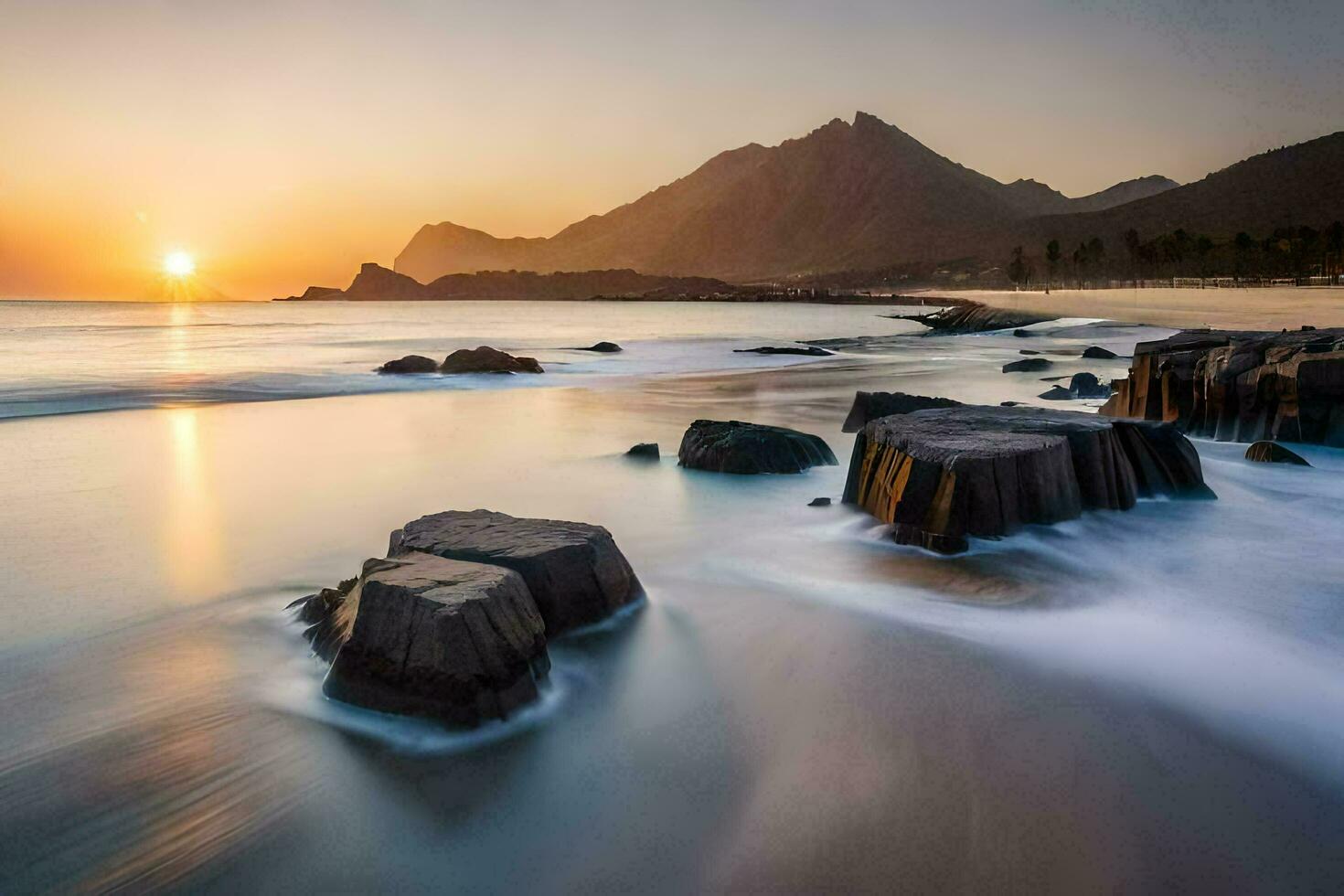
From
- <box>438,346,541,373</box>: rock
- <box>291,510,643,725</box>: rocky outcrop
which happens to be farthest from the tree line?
<box>291,510,643,725</box>: rocky outcrop

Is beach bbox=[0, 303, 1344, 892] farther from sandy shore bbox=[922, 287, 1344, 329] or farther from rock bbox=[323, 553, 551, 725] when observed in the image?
sandy shore bbox=[922, 287, 1344, 329]

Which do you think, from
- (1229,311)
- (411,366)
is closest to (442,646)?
(411,366)

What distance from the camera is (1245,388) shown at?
10.1m

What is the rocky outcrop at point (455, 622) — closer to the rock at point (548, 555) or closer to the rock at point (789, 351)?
the rock at point (548, 555)

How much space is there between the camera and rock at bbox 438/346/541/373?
69.8ft

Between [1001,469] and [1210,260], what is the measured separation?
392ft

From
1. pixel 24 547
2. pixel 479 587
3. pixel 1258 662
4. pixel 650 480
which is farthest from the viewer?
pixel 650 480

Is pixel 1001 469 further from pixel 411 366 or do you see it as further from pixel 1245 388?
pixel 411 366

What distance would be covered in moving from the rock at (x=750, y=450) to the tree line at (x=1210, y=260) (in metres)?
95.8

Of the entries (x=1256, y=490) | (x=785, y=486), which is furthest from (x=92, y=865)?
(x=1256, y=490)

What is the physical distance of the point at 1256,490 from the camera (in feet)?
24.4

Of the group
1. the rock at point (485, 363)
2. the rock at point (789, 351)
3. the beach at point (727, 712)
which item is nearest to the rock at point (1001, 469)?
the beach at point (727, 712)

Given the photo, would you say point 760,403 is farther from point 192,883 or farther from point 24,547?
point 192,883

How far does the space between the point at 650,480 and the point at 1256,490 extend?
5.23 metres
